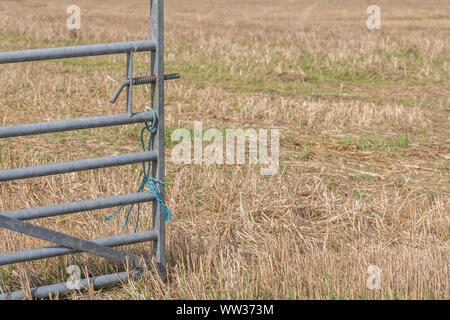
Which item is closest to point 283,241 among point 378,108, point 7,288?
point 7,288

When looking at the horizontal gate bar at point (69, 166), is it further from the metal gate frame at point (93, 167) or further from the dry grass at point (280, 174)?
the dry grass at point (280, 174)

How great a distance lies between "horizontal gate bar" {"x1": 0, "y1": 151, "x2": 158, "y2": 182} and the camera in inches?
132

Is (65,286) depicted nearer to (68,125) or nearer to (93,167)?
(93,167)

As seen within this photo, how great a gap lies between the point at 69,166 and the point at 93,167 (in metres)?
0.13

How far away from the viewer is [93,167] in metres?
3.52

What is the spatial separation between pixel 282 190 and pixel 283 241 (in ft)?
5.44

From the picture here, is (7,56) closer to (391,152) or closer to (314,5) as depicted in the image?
(391,152)

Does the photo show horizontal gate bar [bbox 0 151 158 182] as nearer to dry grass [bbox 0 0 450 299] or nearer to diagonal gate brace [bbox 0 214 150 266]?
diagonal gate brace [bbox 0 214 150 266]

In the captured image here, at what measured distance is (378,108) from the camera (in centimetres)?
940

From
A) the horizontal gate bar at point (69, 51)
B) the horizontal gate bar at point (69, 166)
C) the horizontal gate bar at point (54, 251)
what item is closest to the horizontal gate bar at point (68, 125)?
the horizontal gate bar at point (69, 166)

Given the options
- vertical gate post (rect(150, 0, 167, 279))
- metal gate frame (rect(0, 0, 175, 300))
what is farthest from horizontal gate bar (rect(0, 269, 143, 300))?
vertical gate post (rect(150, 0, 167, 279))

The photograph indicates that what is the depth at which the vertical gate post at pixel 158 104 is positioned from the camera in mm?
3500

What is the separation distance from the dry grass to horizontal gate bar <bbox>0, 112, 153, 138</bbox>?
818mm

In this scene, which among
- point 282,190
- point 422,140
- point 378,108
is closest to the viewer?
point 282,190
